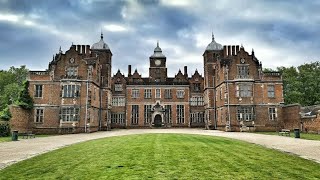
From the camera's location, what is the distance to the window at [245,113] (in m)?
36.3

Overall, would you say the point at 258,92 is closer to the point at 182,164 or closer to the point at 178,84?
the point at 178,84

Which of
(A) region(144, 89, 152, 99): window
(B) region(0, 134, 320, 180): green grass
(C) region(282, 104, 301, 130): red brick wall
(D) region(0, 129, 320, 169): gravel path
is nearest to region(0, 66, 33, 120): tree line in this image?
(D) region(0, 129, 320, 169): gravel path

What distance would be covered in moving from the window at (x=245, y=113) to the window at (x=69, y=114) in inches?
861

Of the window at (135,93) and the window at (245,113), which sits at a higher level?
the window at (135,93)

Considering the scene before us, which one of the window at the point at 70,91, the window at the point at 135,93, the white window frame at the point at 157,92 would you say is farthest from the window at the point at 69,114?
the white window frame at the point at 157,92

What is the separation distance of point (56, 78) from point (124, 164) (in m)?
28.5

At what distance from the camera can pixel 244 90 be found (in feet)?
121

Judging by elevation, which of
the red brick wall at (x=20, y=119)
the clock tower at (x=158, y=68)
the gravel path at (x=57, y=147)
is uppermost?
the clock tower at (x=158, y=68)

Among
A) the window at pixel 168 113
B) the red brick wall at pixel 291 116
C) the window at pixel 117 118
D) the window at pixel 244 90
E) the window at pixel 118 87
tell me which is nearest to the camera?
the red brick wall at pixel 291 116

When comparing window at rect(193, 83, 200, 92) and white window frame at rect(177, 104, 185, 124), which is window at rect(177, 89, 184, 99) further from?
window at rect(193, 83, 200, 92)

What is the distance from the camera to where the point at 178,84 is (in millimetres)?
52281

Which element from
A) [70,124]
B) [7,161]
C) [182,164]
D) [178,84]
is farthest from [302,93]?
[7,161]

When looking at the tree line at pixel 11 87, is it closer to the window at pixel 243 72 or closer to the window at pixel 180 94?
the window at pixel 180 94

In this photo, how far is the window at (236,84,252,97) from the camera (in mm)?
36844
